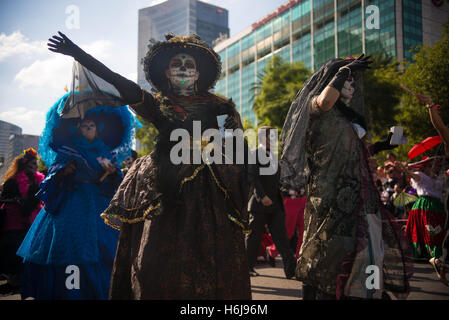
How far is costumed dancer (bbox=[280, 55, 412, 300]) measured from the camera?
317 centimetres

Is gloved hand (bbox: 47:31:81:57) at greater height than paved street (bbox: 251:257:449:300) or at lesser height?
greater

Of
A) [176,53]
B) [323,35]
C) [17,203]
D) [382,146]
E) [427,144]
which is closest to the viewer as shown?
[176,53]

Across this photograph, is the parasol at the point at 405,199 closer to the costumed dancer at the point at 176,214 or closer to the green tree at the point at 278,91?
the costumed dancer at the point at 176,214

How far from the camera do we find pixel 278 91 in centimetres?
3000

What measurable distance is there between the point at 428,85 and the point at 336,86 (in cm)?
1582

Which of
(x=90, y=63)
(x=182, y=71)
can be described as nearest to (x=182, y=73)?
(x=182, y=71)

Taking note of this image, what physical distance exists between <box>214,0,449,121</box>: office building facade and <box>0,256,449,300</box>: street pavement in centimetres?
2122

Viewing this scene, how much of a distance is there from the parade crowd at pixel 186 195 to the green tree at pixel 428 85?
13223 millimetres

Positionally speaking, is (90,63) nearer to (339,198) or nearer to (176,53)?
(176,53)

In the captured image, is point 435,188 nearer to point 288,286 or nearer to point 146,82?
point 288,286

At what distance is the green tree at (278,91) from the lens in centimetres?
2858

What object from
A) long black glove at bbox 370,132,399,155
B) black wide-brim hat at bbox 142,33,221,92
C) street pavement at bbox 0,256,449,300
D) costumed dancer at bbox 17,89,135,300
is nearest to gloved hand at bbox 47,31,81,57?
black wide-brim hat at bbox 142,33,221,92

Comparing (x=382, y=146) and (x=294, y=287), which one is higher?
(x=382, y=146)

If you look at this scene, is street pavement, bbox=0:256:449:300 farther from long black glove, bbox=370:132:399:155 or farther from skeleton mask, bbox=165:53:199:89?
skeleton mask, bbox=165:53:199:89
